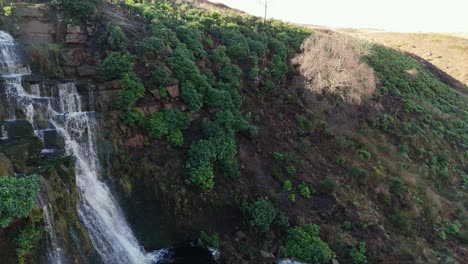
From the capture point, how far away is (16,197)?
37.7 ft

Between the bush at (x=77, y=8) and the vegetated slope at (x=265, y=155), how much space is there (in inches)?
87.4

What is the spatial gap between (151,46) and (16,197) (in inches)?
510

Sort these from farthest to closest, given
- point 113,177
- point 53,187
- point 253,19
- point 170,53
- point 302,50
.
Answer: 1. point 253,19
2. point 302,50
3. point 170,53
4. point 113,177
5. point 53,187

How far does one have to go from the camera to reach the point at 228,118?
22.5 meters

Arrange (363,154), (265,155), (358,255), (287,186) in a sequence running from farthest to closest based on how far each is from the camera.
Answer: (363,154), (265,155), (287,186), (358,255)

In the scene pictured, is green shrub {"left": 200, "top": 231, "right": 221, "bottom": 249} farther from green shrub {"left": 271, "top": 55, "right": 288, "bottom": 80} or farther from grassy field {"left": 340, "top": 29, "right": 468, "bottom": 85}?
grassy field {"left": 340, "top": 29, "right": 468, "bottom": 85}

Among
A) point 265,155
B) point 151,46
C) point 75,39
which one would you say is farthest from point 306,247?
point 75,39

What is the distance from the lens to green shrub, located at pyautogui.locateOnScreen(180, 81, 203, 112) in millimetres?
21688

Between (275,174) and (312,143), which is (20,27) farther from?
(312,143)

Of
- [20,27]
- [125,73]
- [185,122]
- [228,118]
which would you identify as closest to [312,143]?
[228,118]

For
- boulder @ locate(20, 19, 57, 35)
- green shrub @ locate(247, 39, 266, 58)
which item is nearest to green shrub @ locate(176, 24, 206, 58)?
green shrub @ locate(247, 39, 266, 58)

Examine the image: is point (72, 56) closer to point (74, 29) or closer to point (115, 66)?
point (74, 29)

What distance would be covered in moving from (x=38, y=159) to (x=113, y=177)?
157 inches

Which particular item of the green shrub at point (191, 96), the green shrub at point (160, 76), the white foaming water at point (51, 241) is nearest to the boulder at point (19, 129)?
the white foaming water at point (51, 241)
